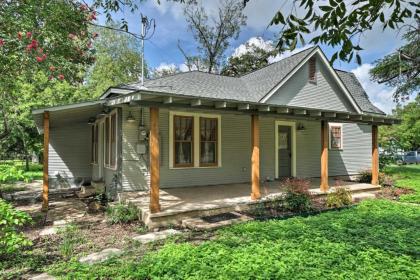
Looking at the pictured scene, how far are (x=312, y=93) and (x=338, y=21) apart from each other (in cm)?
1088

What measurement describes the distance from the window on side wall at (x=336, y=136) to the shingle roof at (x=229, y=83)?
356 cm

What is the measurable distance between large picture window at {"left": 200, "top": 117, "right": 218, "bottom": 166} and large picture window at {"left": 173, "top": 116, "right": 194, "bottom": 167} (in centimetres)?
38

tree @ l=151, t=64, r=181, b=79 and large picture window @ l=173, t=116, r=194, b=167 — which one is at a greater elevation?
tree @ l=151, t=64, r=181, b=79

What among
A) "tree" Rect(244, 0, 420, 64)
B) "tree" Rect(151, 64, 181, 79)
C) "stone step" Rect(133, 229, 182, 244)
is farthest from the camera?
"tree" Rect(151, 64, 181, 79)

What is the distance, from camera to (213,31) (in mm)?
25156

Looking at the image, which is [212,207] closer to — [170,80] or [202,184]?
[202,184]

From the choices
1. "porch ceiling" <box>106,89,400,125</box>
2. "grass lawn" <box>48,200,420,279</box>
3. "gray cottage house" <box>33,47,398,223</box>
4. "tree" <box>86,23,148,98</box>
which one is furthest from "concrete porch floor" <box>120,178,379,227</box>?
"tree" <box>86,23,148,98</box>

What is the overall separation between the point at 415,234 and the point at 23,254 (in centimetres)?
654

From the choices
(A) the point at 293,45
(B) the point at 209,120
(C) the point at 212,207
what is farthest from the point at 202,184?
(A) the point at 293,45

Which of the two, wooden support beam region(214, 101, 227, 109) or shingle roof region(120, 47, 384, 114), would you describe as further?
shingle roof region(120, 47, 384, 114)

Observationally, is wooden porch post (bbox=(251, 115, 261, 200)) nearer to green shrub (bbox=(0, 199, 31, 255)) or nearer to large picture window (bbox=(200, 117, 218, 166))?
large picture window (bbox=(200, 117, 218, 166))

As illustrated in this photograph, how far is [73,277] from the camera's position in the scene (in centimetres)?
348

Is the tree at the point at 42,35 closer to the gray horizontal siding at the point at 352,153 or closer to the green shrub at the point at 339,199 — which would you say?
the green shrub at the point at 339,199

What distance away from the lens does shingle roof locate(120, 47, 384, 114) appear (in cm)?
1021
